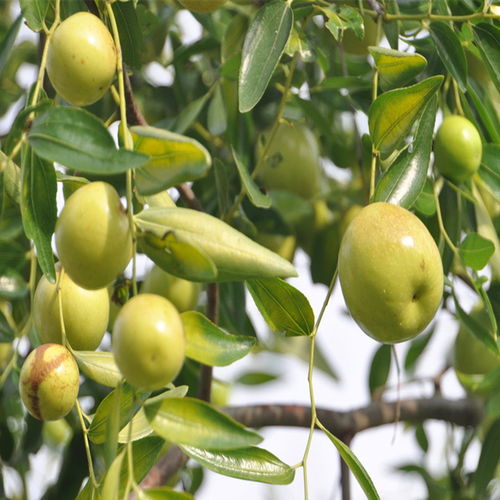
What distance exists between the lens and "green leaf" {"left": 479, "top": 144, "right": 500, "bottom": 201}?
42.8 inches

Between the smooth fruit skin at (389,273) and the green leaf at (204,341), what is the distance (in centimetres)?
14

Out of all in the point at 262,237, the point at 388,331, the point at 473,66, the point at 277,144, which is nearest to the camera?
the point at 388,331

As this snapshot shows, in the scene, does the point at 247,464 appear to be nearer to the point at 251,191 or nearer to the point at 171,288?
the point at 251,191

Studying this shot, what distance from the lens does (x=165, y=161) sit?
703mm

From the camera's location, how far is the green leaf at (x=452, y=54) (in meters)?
0.97

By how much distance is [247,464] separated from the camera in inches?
32.7

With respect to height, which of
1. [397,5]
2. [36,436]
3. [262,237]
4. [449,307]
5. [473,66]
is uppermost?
[397,5]

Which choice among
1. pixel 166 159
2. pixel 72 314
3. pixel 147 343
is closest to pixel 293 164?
pixel 72 314

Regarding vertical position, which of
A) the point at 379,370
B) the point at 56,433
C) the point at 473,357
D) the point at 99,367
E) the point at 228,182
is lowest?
the point at 56,433

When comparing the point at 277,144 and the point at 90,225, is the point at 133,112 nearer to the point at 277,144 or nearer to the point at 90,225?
the point at 90,225

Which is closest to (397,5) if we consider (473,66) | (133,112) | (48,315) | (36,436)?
(473,66)

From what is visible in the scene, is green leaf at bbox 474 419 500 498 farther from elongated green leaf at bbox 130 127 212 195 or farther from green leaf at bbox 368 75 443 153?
elongated green leaf at bbox 130 127 212 195

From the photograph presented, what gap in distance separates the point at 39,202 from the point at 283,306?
242 mm

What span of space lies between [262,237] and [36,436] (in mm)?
439
